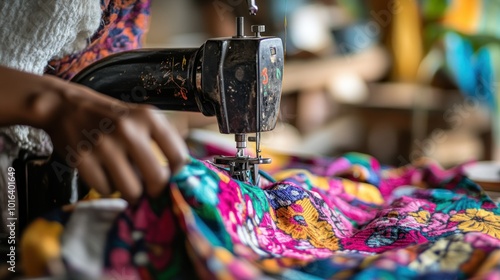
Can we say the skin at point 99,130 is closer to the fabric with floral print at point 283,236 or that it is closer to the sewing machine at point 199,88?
the fabric with floral print at point 283,236

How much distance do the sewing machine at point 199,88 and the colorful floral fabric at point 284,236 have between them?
95mm

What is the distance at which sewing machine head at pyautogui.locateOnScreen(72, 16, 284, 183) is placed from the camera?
2.83 ft

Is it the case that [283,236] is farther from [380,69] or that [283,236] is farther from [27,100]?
[380,69]

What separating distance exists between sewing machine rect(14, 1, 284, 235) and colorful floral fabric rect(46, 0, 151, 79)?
13 centimetres

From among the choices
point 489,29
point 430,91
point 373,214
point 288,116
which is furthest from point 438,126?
point 373,214

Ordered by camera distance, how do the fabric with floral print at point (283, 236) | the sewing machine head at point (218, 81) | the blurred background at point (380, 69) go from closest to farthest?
the fabric with floral print at point (283, 236), the sewing machine head at point (218, 81), the blurred background at point (380, 69)

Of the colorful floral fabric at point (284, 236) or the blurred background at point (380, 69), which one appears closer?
the colorful floral fabric at point (284, 236)

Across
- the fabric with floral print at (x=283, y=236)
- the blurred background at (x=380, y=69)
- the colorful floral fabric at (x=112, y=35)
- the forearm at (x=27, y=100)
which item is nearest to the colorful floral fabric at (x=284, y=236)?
the fabric with floral print at (x=283, y=236)

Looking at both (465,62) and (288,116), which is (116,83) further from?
(465,62)

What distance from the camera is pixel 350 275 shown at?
25.1 inches

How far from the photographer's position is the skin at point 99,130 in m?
Answer: 0.63

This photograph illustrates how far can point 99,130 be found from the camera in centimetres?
63

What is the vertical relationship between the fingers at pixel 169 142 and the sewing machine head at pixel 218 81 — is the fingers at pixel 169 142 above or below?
below

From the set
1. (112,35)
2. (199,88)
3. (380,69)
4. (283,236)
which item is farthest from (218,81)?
(380,69)
